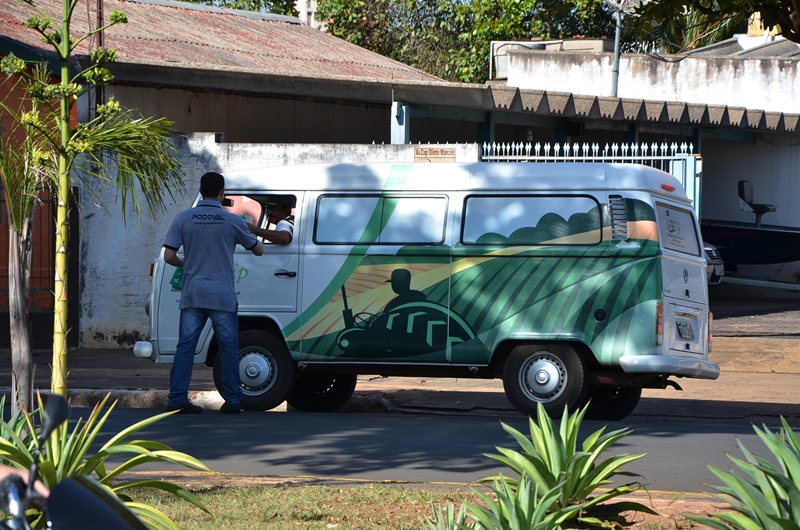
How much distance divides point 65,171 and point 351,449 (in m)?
2.86

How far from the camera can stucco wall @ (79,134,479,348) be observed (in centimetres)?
1470

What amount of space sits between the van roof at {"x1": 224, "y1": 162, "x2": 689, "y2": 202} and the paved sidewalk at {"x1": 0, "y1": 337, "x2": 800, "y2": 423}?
2262mm

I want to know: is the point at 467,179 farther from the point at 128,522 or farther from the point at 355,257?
the point at 128,522

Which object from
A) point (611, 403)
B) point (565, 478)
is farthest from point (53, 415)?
point (611, 403)

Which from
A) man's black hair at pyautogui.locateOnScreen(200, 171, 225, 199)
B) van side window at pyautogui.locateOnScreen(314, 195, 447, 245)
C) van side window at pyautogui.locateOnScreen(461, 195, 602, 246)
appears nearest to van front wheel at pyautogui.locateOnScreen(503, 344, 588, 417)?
van side window at pyautogui.locateOnScreen(461, 195, 602, 246)

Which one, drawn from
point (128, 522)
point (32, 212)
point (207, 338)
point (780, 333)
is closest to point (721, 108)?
point (780, 333)

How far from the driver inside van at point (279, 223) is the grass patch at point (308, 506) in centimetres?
366

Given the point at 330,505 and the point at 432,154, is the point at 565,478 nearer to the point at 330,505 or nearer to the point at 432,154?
the point at 330,505

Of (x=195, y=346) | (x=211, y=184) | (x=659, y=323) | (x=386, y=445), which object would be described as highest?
(x=211, y=184)

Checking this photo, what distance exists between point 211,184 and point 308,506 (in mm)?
3925

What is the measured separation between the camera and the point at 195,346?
30.7 ft

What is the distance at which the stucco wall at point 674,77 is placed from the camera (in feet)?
84.3

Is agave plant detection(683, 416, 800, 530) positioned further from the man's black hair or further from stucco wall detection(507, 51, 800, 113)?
stucco wall detection(507, 51, 800, 113)

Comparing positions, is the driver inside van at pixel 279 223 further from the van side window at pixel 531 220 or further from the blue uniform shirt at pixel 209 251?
the van side window at pixel 531 220
